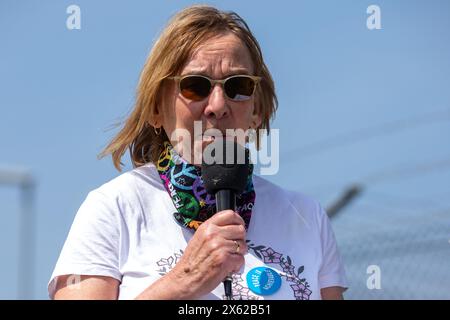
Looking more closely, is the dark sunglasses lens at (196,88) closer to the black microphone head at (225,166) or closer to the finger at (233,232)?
the black microphone head at (225,166)

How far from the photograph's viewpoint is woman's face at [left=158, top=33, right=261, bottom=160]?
528 cm

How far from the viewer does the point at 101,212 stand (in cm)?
513

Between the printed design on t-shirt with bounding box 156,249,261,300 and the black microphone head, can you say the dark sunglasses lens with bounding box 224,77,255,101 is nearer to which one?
the black microphone head

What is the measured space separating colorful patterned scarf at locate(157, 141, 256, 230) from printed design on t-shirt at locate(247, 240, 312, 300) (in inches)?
7.0

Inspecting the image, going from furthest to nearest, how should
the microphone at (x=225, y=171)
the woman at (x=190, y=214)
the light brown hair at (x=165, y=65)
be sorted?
the light brown hair at (x=165, y=65)
the microphone at (x=225, y=171)
the woman at (x=190, y=214)

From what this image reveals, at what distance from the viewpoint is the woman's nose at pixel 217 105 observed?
5258 millimetres

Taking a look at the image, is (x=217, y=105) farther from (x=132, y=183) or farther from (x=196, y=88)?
(x=132, y=183)

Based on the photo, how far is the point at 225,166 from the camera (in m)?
5.01

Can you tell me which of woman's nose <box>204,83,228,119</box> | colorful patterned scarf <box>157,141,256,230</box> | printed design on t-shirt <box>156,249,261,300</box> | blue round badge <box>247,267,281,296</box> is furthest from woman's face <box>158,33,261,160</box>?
blue round badge <box>247,267,281,296</box>

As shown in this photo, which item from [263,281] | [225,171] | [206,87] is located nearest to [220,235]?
[225,171]

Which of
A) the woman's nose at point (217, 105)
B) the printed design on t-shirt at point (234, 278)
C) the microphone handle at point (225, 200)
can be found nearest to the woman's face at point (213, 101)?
the woman's nose at point (217, 105)
